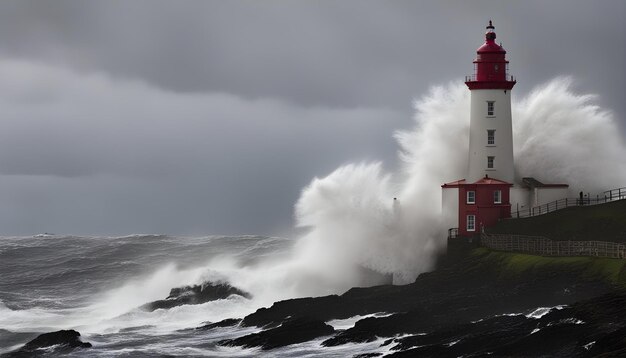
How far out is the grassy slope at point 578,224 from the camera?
4006 cm

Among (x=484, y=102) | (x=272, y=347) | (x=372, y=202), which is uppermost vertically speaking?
(x=484, y=102)

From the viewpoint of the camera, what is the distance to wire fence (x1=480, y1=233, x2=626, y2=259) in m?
37.2

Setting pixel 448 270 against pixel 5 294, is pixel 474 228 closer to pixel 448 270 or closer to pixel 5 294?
pixel 448 270

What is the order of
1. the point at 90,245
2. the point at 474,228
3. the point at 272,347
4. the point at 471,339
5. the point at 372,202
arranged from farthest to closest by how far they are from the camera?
the point at 90,245 < the point at 372,202 < the point at 474,228 < the point at 272,347 < the point at 471,339

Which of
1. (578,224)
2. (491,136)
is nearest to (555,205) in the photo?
(491,136)

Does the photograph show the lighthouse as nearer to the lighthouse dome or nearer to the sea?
the lighthouse dome

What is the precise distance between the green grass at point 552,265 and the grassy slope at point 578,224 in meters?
2.13

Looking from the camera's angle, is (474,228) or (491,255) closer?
(491,255)

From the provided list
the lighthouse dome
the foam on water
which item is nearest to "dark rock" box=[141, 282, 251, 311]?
the foam on water

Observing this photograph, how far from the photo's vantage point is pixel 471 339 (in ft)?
105

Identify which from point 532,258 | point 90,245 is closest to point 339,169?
point 532,258

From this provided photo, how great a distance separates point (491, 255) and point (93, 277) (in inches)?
1172

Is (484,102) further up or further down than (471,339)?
further up

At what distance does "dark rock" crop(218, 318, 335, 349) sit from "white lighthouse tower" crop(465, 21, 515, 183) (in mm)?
11971
